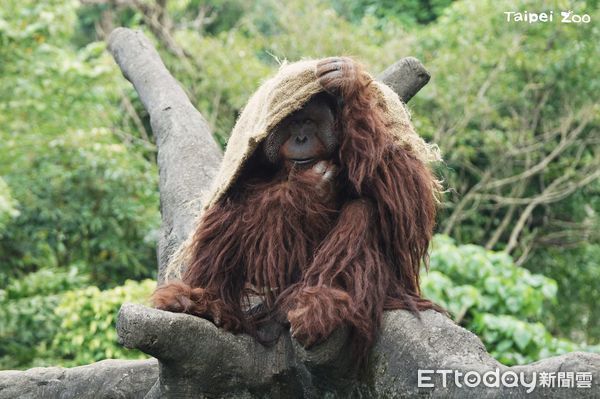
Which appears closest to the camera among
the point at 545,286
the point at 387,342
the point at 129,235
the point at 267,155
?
the point at 387,342

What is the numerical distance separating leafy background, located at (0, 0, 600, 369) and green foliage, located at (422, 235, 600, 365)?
0.01 metres

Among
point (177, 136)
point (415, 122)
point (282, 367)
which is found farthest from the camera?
point (415, 122)

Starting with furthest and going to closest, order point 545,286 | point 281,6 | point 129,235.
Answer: point 281,6
point 129,235
point 545,286

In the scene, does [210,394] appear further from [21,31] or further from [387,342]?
[21,31]

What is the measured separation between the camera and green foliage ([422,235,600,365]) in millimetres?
5453

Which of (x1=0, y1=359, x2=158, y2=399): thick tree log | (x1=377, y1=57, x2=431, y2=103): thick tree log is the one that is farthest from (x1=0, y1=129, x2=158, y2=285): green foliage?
(x1=0, y1=359, x2=158, y2=399): thick tree log

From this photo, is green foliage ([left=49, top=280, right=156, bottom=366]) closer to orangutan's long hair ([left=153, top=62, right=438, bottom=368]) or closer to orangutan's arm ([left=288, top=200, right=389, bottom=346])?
orangutan's long hair ([left=153, top=62, right=438, bottom=368])

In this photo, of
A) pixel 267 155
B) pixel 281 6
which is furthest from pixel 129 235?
pixel 267 155

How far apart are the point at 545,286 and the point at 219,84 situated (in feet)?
12.7

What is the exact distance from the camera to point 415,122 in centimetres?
841

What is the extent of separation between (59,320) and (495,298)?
2.86 meters

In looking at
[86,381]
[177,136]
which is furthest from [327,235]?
[177,136]

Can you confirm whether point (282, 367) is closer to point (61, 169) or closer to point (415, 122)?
point (61, 169)

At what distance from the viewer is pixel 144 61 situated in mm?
4613
